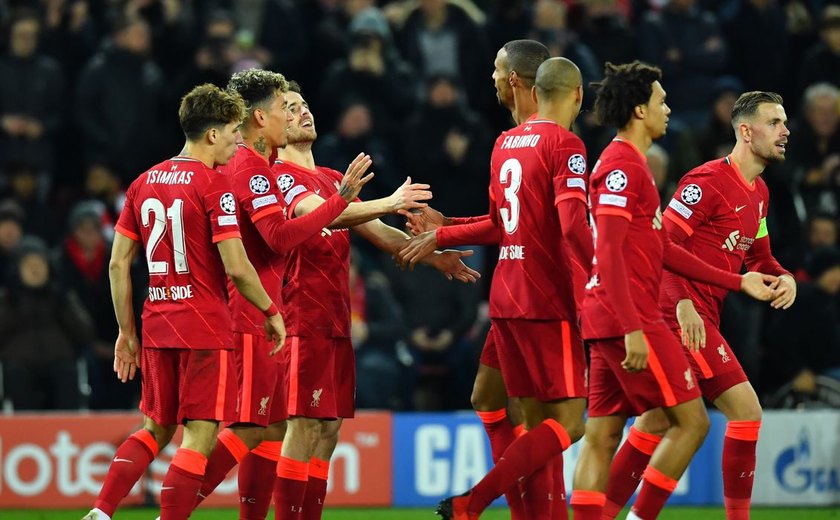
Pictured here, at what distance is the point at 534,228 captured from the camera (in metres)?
7.31

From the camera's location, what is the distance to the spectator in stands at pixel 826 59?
567 inches

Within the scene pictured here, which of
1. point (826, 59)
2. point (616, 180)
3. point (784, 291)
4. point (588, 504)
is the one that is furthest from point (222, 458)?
point (826, 59)

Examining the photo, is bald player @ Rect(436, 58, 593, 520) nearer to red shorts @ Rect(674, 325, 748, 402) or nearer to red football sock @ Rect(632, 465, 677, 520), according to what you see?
red football sock @ Rect(632, 465, 677, 520)

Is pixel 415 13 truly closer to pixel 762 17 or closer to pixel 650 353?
pixel 762 17

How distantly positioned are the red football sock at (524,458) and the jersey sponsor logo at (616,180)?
4.18 feet

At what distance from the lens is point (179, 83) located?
13.8 metres

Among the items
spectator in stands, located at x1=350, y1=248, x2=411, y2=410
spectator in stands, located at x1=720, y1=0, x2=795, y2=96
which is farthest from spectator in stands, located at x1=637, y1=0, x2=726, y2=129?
spectator in stands, located at x1=350, y1=248, x2=411, y2=410

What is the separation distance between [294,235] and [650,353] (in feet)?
6.44

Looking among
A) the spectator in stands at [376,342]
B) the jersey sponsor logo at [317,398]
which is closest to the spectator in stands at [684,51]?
the spectator in stands at [376,342]

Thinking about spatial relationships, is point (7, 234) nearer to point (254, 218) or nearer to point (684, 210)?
point (254, 218)

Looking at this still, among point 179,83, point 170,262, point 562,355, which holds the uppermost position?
point 179,83

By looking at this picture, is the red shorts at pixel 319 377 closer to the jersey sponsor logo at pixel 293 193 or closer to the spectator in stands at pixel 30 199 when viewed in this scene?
the jersey sponsor logo at pixel 293 193

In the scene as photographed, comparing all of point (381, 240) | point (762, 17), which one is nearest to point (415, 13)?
point (762, 17)

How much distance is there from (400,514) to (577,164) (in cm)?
457
